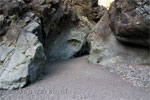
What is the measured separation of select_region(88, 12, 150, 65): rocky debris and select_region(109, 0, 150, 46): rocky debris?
429mm

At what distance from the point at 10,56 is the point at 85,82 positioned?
2317 millimetres

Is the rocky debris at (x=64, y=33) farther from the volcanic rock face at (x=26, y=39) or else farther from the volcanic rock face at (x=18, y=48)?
the volcanic rock face at (x=18, y=48)

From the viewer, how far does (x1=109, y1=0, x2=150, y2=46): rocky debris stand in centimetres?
569

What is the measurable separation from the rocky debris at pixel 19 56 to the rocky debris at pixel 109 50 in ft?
11.4

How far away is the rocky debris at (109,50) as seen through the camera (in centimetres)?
719

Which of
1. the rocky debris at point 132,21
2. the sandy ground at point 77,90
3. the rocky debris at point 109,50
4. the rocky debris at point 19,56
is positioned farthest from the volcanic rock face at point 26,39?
the rocky debris at point 132,21

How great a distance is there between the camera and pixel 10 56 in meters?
4.81

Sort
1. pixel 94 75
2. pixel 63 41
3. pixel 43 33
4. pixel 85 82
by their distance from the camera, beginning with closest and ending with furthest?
1. pixel 85 82
2. pixel 94 75
3. pixel 43 33
4. pixel 63 41

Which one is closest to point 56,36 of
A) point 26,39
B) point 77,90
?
point 26,39

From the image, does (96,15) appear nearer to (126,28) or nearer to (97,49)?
(97,49)

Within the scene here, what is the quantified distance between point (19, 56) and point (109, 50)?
14.5 ft

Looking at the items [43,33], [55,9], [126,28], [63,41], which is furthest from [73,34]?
[126,28]

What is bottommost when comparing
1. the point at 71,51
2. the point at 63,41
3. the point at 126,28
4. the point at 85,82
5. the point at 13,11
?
the point at 71,51

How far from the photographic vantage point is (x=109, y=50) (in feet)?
25.6
